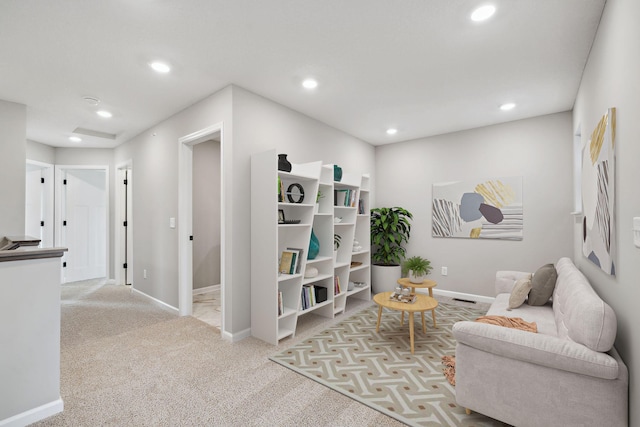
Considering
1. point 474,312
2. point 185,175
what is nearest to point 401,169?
point 474,312

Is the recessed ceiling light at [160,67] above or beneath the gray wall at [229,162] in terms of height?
above

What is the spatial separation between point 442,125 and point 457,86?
4.17ft

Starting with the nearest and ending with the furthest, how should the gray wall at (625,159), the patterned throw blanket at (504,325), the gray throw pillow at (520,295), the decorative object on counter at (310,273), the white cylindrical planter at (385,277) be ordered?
1. the gray wall at (625,159)
2. the patterned throw blanket at (504,325)
3. the gray throw pillow at (520,295)
4. the decorative object on counter at (310,273)
5. the white cylindrical planter at (385,277)

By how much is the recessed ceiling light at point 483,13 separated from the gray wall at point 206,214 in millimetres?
4178

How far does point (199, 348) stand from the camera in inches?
110

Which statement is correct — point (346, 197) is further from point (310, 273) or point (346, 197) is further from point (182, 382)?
point (182, 382)

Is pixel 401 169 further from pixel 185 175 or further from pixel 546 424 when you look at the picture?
pixel 546 424

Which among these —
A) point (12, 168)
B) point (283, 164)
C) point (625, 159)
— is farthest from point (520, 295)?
point (12, 168)

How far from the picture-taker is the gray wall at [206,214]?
16.1ft

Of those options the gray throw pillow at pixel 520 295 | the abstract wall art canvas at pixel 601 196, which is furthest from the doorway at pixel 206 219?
the abstract wall art canvas at pixel 601 196

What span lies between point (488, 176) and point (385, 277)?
2073 millimetres

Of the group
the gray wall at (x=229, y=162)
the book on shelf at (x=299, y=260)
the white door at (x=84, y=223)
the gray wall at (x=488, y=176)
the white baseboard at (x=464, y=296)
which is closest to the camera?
the gray wall at (x=229, y=162)

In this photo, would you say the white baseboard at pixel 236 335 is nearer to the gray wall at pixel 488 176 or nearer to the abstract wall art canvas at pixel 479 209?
the gray wall at pixel 488 176

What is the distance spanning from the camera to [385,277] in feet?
15.0
